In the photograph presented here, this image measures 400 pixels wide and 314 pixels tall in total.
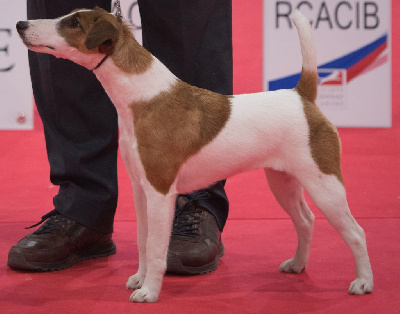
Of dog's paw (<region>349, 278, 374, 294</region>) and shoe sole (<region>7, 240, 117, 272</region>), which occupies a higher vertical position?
dog's paw (<region>349, 278, 374, 294</region>)

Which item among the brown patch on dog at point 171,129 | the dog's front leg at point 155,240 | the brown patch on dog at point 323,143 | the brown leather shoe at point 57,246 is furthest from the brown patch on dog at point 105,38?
the brown leather shoe at point 57,246

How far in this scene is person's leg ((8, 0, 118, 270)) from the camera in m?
2.08

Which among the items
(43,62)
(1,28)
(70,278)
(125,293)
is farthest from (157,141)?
(1,28)

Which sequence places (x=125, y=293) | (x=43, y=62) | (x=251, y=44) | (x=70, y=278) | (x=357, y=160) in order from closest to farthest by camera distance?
(x=125, y=293) → (x=70, y=278) → (x=43, y=62) → (x=357, y=160) → (x=251, y=44)

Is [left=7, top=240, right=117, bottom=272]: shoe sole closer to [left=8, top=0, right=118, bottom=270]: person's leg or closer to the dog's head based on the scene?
[left=8, top=0, right=118, bottom=270]: person's leg

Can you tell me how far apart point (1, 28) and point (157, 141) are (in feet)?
8.16

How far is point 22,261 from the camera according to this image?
1927mm

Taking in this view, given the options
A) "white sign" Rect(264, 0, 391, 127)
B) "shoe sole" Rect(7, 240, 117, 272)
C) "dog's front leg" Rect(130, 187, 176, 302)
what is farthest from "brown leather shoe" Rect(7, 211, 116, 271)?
"white sign" Rect(264, 0, 391, 127)

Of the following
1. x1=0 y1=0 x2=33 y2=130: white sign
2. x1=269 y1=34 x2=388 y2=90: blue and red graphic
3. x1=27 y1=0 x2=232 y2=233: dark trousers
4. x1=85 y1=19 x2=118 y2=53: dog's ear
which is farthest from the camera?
x1=269 y1=34 x2=388 y2=90: blue and red graphic

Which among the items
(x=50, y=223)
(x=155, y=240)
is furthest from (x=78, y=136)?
(x=155, y=240)

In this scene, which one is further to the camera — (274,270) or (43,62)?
(43,62)

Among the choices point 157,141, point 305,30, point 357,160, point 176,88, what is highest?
point 305,30

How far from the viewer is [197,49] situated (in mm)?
2045

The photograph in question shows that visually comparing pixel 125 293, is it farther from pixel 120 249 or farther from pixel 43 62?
pixel 43 62
